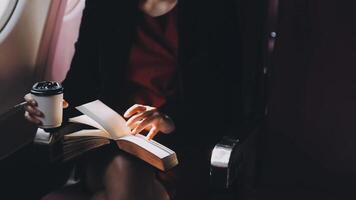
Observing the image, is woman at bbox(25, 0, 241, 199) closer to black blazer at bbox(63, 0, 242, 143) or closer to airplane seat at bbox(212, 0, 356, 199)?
black blazer at bbox(63, 0, 242, 143)

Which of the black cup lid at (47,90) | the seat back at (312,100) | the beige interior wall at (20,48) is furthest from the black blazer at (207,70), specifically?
the beige interior wall at (20,48)

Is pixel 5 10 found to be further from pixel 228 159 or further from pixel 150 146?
pixel 228 159

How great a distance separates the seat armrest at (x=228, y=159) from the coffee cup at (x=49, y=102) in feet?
1.07

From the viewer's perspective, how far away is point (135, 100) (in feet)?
4.07

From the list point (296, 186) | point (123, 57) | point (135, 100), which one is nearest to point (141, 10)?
point (123, 57)

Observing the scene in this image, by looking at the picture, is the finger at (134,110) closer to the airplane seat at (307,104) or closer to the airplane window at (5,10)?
the airplane seat at (307,104)

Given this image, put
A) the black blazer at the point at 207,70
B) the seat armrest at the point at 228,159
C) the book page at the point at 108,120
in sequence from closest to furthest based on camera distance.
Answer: the seat armrest at the point at 228,159, the book page at the point at 108,120, the black blazer at the point at 207,70

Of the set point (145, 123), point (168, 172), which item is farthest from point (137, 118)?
point (168, 172)

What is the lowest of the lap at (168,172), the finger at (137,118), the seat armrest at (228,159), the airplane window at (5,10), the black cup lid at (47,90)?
the lap at (168,172)

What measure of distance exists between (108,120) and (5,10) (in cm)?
77

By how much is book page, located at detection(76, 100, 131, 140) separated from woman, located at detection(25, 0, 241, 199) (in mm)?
25

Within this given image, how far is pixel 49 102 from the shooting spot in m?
0.97

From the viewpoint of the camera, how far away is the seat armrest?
2.91ft

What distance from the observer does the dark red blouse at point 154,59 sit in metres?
1.20
